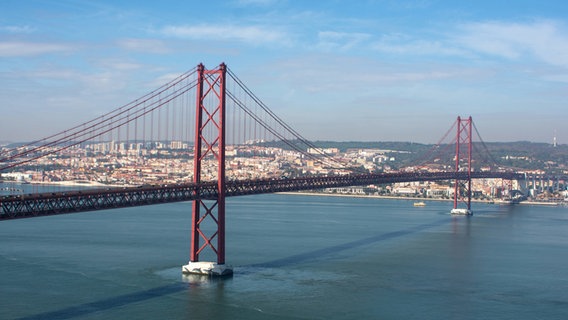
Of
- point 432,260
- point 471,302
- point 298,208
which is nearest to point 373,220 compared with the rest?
point 298,208

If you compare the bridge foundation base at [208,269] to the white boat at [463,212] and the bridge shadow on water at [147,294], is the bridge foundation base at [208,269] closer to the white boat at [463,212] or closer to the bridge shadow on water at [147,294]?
the bridge shadow on water at [147,294]

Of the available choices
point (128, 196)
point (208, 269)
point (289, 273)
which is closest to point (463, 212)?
point (289, 273)

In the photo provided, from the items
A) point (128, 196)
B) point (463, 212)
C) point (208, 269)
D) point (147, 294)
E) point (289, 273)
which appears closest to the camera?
point (147, 294)

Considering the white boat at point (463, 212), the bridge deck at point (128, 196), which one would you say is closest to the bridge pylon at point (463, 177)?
the white boat at point (463, 212)

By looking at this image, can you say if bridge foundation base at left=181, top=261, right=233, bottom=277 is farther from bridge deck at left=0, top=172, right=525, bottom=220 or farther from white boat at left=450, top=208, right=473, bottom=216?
white boat at left=450, top=208, right=473, bottom=216

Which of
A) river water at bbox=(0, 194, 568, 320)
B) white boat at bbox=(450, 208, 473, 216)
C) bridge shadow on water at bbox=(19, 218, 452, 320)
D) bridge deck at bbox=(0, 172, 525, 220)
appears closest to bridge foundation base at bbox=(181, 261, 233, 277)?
river water at bbox=(0, 194, 568, 320)

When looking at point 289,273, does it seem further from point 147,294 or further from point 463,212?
point 463,212
